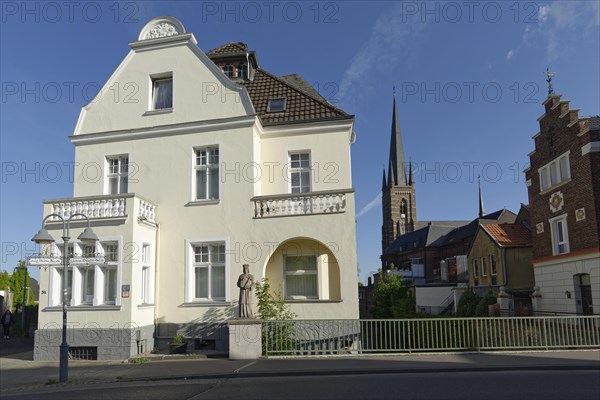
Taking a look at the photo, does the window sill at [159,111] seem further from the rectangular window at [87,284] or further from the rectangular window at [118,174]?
the rectangular window at [87,284]

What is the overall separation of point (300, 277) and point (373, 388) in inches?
305

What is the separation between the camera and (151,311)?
16.2m

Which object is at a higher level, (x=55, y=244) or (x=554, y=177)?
(x=554, y=177)

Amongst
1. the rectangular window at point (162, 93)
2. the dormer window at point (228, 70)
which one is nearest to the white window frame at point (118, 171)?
the rectangular window at point (162, 93)

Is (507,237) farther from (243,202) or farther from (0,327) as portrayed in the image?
(0,327)

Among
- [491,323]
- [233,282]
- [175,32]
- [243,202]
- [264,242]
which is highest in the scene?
[175,32]

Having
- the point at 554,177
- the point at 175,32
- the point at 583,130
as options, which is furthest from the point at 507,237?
the point at 175,32

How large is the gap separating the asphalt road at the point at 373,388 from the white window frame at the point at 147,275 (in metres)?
5.15

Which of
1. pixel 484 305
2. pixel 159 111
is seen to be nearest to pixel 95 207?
pixel 159 111

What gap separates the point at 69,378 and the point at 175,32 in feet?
42.4

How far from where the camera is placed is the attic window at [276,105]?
1848 centimetres

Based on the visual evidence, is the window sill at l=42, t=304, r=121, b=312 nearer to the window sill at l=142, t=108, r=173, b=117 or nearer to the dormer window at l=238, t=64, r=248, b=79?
the window sill at l=142, t=108, r=173, b=117

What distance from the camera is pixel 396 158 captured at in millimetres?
92062

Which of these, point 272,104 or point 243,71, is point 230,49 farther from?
point 272,104
